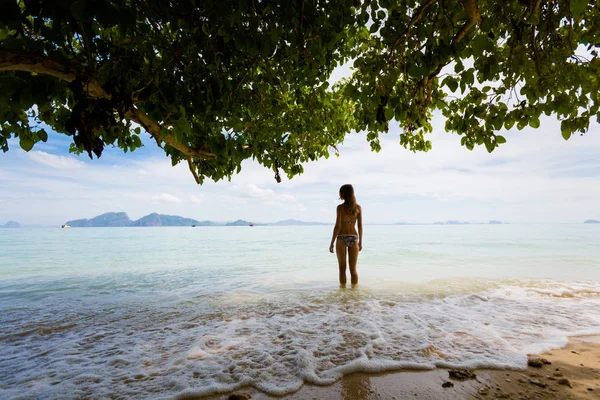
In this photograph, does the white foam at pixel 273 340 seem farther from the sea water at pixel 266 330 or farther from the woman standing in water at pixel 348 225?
the woman standing in water at pixel 348 225

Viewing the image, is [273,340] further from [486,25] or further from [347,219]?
[486,25]

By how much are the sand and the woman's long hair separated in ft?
14.4

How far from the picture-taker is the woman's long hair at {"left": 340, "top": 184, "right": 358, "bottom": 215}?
7190 millimetres

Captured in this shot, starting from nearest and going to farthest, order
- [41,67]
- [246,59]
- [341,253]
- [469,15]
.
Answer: [41,67] < [469,15] < [246,59] < [341,253]

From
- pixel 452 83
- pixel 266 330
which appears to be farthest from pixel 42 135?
pixel 452 83

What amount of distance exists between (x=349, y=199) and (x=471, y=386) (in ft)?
15.5

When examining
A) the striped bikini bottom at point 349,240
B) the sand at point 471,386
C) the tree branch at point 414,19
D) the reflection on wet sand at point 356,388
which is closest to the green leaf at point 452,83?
the tree branch at point 414,19

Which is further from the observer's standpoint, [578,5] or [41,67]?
[41,67]

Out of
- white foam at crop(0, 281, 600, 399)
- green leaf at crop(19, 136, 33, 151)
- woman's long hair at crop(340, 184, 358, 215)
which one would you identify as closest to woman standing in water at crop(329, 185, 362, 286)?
woman's long hair at crop(340, 184, 358, 215)

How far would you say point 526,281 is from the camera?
28.4ft

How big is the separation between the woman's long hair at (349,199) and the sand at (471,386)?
14.4ft

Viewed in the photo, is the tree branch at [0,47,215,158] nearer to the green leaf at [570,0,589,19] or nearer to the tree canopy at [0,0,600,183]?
the tree canopy at [0,0,600,183]

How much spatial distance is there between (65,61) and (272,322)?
4337 millimetres

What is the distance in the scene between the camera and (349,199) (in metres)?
7.18
